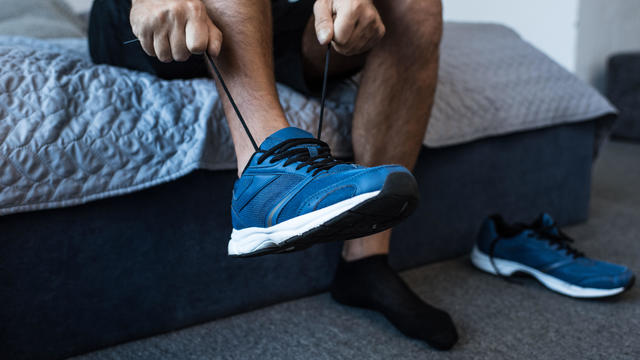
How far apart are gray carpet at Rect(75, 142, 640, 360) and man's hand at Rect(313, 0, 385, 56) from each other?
424mm

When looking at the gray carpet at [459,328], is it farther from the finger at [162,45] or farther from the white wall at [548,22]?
the white wall at [548,22]

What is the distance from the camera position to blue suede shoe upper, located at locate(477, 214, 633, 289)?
0.79 meters

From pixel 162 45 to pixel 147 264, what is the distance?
0.36m

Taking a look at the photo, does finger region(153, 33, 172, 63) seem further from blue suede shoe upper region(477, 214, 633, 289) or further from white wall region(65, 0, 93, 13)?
white wall region(65, 0, 93, 13)

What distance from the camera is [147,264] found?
0.74 m

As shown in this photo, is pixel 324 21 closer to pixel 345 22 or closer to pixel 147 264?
pixel 345 22

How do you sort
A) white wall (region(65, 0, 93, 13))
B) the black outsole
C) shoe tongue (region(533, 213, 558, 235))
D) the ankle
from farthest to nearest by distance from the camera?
1. white wall (region(65, 0, 93, 13))
2. shoe tongue (region(533, 213, 558, 235))
3. the ankle
4. the black outsole

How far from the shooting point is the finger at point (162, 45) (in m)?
0.53

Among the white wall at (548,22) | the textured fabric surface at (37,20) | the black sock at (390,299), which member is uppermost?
the textured fabric surface at (37,20)

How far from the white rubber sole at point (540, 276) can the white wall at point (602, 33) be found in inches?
82.0

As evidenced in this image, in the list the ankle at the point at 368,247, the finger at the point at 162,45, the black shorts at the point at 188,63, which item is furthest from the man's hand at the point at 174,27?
the ankle at the point at 368,247

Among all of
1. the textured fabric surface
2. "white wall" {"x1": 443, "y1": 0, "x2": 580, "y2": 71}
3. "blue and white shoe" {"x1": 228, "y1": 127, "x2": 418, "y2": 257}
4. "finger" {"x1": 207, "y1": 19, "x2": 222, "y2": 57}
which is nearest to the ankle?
"blue and white shoe" {"x1": 228, "y1": 127, "x2": 418, "y2": 257}

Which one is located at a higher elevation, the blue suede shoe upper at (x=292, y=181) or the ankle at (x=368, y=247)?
the blue suede shoe upper at (x=292, y=181)

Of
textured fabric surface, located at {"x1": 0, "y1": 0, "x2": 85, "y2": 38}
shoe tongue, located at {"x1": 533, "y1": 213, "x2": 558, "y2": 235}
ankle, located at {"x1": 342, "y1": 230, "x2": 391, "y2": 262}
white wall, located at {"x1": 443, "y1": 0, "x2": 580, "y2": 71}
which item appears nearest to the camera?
ankle, located at {"x1": 342, "y1": 230, "x2": 391, "y2": 262}
